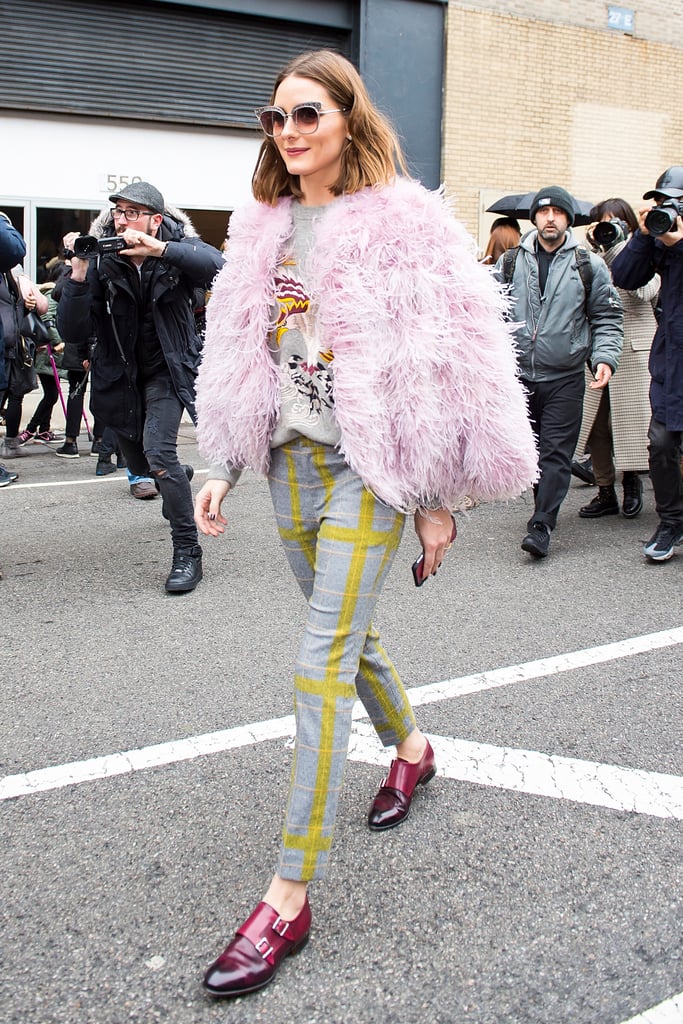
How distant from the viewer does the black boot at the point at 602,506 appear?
671 cm

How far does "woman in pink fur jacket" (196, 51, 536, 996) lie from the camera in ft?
7.07

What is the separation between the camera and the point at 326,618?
2178mm

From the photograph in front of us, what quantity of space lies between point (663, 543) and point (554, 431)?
0.87 metres

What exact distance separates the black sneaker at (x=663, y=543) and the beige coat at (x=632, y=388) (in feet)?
3.15

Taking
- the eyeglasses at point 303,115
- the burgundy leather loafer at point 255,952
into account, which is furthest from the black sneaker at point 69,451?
the burgundy leather loafer at point 255,952

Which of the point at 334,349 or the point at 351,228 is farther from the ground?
the point at 351,228

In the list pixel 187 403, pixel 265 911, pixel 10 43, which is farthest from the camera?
pixel 10 43

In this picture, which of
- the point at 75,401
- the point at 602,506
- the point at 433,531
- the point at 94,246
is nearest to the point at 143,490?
the point at 75,401

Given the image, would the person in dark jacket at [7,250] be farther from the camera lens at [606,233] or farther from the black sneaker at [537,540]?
the camera lens at [606,233]

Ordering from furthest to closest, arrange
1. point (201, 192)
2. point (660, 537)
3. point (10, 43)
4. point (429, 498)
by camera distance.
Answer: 1. point (201, 192)
2. point (10, 43)
3. point (660, 537)
4. point (429, 498)

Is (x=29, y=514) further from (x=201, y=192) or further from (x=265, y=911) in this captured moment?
(x=201, y=192)

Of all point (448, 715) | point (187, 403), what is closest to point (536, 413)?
point (187, 403)

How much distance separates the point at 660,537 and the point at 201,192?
9520 mm

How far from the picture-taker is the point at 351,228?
7.18 ft
